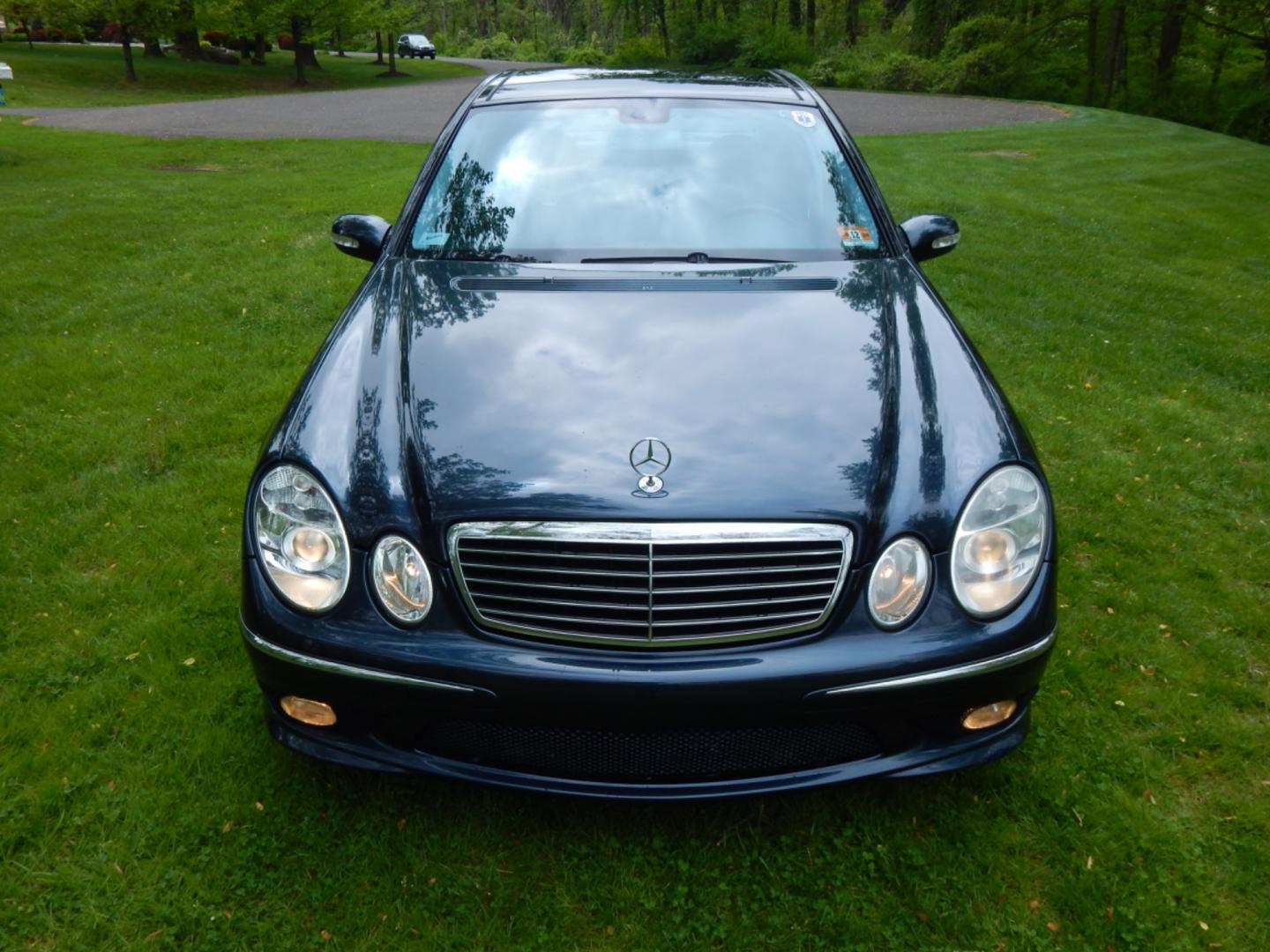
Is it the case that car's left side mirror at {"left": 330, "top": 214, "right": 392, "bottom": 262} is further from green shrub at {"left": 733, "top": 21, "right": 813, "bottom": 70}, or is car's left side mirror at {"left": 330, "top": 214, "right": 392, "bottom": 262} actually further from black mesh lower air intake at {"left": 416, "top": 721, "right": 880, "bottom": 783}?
green shrub at {"left": 733, "top": 21, "right": 813, "bottom": 70}

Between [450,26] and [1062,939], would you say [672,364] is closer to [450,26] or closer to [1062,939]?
[1062,939]

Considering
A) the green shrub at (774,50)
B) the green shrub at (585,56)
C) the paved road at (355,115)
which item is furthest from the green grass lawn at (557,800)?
the green shrub at (585,56)

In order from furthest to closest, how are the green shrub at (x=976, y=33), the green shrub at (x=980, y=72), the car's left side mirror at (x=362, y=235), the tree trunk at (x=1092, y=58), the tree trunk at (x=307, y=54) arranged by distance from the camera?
the tree trunk at (x=1092, y=58)
the tree trunk at (x=307, y=54)
the green shrub at (x=976, y=33)
the green shrub at (x=980, y=72)
the car's left side mirror at (x=362, y=235)

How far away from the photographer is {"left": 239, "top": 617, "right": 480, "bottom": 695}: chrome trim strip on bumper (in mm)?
1967

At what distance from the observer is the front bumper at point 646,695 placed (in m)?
1.94

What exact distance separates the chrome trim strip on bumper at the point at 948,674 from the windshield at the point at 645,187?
4.65ft

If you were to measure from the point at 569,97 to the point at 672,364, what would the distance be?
1.66 m

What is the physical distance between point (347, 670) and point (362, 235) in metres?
1.86

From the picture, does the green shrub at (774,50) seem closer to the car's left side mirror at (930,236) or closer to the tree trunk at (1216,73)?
the tree trunk at (1216,73)

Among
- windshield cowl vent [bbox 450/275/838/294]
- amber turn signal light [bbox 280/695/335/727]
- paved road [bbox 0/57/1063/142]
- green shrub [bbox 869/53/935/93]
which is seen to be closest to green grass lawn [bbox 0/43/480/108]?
paved road [bbox 0/57/1063/142]

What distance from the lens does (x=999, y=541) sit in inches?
83.4

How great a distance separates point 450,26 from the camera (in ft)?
233

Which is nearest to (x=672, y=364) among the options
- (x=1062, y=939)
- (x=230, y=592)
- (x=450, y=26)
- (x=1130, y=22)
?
(x=1062, y=939)

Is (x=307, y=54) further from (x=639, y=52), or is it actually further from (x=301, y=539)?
(x=301, y=539)
